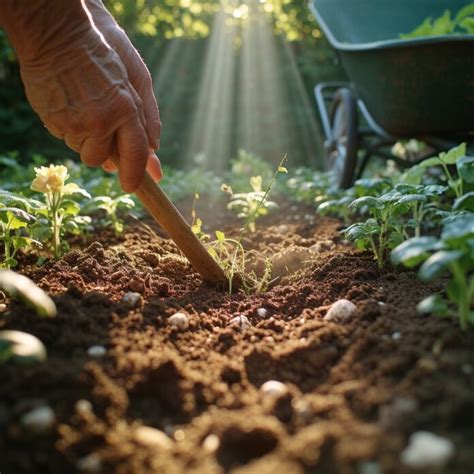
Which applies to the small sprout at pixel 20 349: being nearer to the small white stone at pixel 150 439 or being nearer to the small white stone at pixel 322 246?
the small white stone at pixel 150 439

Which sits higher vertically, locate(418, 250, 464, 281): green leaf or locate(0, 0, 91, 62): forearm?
locate(0, 0, 91, 62): forearm

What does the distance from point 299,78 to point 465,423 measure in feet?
27.0

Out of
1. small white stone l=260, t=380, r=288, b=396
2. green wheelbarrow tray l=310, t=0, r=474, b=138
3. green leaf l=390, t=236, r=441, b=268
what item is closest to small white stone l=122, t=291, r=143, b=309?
small white stone l=260, t=380, r=288, b=396

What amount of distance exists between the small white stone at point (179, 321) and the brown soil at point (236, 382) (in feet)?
0.09

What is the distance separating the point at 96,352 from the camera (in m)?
1.24

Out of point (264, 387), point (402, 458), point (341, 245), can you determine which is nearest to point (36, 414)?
point (264, 387)

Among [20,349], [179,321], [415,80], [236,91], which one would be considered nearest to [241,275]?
[179,321]

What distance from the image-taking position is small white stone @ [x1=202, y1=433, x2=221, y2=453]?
983 mm

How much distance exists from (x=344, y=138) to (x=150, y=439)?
3.59m

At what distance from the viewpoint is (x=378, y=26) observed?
163 inches

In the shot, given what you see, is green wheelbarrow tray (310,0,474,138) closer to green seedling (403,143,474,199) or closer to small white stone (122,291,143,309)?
green seedling (403,143,474,199)

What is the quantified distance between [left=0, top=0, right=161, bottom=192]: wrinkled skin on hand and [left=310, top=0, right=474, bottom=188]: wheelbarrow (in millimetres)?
1930

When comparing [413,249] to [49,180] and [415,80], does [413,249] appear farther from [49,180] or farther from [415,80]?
[415,80]

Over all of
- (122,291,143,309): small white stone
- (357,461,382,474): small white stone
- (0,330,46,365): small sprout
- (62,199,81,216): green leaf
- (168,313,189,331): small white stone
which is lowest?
(357,461,382,474): small white stone
